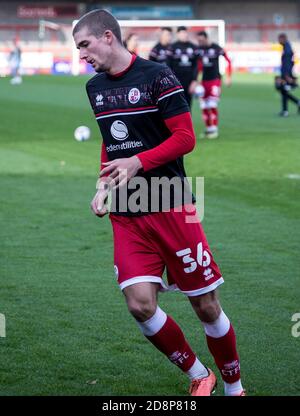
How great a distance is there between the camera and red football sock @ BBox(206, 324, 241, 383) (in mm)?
5625

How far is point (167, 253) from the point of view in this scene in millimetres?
5469

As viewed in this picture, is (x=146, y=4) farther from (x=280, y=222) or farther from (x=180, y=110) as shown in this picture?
(x=180, y=110)

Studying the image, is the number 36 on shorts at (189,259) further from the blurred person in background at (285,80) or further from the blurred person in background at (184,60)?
the blurred person in background at (285,80)

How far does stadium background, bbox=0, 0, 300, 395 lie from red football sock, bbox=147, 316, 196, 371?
28cm

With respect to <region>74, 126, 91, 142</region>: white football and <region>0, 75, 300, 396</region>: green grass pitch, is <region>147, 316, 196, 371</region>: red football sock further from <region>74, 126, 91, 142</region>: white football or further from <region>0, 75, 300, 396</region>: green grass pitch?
<region>74, 126, 91, 142</region>: white football

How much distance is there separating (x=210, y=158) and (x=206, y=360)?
11335mm

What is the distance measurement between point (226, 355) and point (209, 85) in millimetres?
16630

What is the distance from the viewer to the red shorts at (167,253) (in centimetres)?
543

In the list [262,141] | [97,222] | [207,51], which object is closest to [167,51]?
[207,51]

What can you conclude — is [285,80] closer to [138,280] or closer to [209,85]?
[209,85]

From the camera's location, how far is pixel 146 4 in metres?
70.0

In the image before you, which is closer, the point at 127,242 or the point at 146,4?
the point at 127,242

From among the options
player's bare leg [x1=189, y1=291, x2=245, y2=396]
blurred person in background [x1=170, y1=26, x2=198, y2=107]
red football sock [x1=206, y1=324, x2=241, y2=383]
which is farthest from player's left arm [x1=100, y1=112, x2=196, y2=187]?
blurred person in background [x1=170, y1=26, x2=198, y2=107]

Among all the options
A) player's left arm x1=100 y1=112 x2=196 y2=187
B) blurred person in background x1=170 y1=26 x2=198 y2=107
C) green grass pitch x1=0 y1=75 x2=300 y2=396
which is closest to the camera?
player's left arm x1=100 y1=112 x2=196 y2=187
